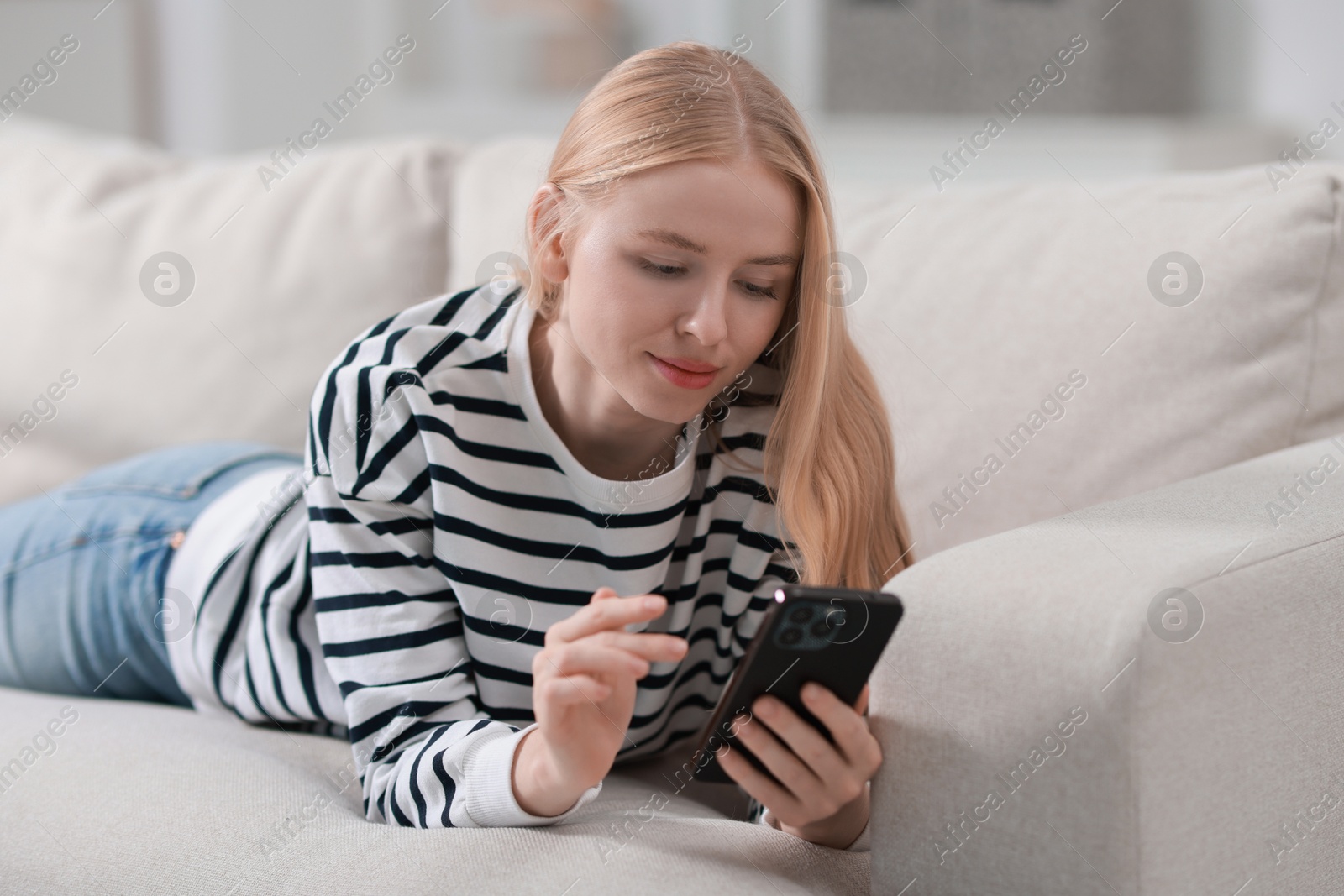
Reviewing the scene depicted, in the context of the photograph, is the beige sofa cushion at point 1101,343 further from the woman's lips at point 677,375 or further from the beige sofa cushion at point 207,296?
the beige sofa cushion at point 207,296

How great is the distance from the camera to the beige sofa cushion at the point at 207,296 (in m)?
1.38

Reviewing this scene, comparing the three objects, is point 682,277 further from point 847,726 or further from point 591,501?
point 847,726

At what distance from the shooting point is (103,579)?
46.5 inches

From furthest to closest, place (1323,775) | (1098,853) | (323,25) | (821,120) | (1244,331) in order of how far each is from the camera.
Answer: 1. (323,25)
2. (821,120)
3. (1244,331)
4. (1323,775)
5. (1098,853)

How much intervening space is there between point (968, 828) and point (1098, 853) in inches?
3.0

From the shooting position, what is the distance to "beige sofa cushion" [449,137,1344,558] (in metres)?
1.00

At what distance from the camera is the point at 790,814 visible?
75 cm

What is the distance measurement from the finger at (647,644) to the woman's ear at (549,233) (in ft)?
1.13

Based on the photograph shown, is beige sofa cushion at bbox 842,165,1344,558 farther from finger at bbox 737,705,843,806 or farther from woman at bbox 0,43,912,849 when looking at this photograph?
finger at bbox 737,705,843,806

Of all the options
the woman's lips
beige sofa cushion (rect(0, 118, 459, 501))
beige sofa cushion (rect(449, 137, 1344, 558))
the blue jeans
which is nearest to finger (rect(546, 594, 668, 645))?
the woman's lips

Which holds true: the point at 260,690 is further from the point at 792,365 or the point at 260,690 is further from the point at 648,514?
the point at 792,365


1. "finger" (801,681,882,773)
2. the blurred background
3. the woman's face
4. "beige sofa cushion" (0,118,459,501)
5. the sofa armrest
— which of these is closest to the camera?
the sofa armrest

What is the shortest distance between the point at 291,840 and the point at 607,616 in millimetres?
278

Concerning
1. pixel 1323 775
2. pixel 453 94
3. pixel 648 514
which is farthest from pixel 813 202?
pixel 453 94
